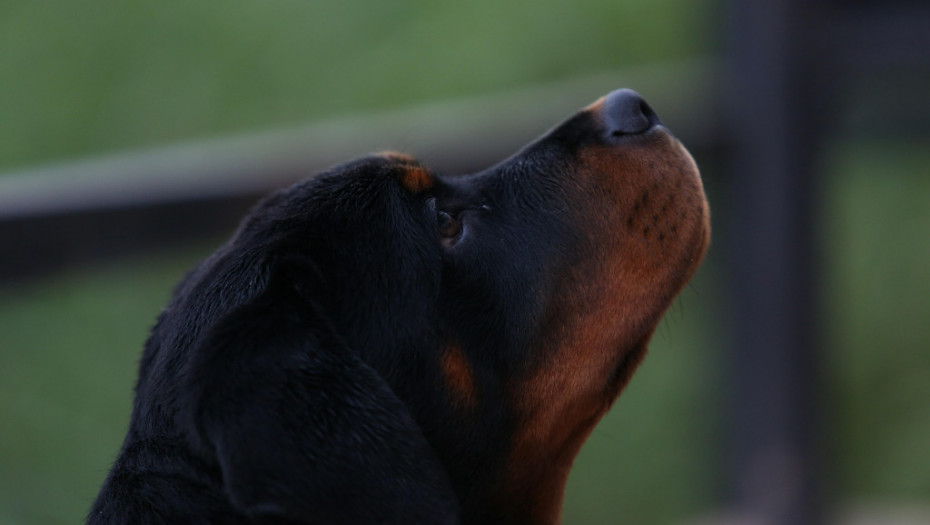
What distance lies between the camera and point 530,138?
14.5 feet

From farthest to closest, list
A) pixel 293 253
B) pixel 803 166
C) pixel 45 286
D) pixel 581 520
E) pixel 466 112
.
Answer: pixel 581 520 → pixel 466 112 → pixel 803 166 → pixel 45 286 → pixel 293 253

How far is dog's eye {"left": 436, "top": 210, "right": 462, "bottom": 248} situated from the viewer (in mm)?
2475

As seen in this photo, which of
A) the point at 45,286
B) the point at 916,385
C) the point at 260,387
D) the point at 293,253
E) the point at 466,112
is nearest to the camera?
the point at 260,387

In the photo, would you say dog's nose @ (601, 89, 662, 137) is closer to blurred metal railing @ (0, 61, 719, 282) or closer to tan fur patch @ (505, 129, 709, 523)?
tan fur patch @ (505, 129, 709, 523)

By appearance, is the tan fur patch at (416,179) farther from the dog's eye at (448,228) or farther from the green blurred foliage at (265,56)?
the green blurred foliage at (265,56)

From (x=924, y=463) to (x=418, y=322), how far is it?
16.2 ft

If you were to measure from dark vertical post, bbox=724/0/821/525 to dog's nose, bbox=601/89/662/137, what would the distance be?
1932 millimetres

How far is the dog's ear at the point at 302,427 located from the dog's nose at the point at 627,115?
3.03ft

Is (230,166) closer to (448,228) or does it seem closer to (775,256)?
(448,228)

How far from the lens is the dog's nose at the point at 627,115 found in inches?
101

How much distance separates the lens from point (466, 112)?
4660 mm

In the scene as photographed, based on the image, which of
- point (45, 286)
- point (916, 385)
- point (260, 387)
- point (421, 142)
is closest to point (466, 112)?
point (421, 142)

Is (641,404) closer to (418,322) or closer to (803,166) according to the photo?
(803,166)

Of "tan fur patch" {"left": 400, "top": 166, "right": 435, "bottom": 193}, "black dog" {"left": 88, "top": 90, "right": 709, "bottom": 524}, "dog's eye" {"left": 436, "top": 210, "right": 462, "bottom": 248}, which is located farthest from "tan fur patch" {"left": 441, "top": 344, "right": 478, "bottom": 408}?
"tan fur patch" {"left": 400, "top": 166, "right": 435, "bottom": 193}
